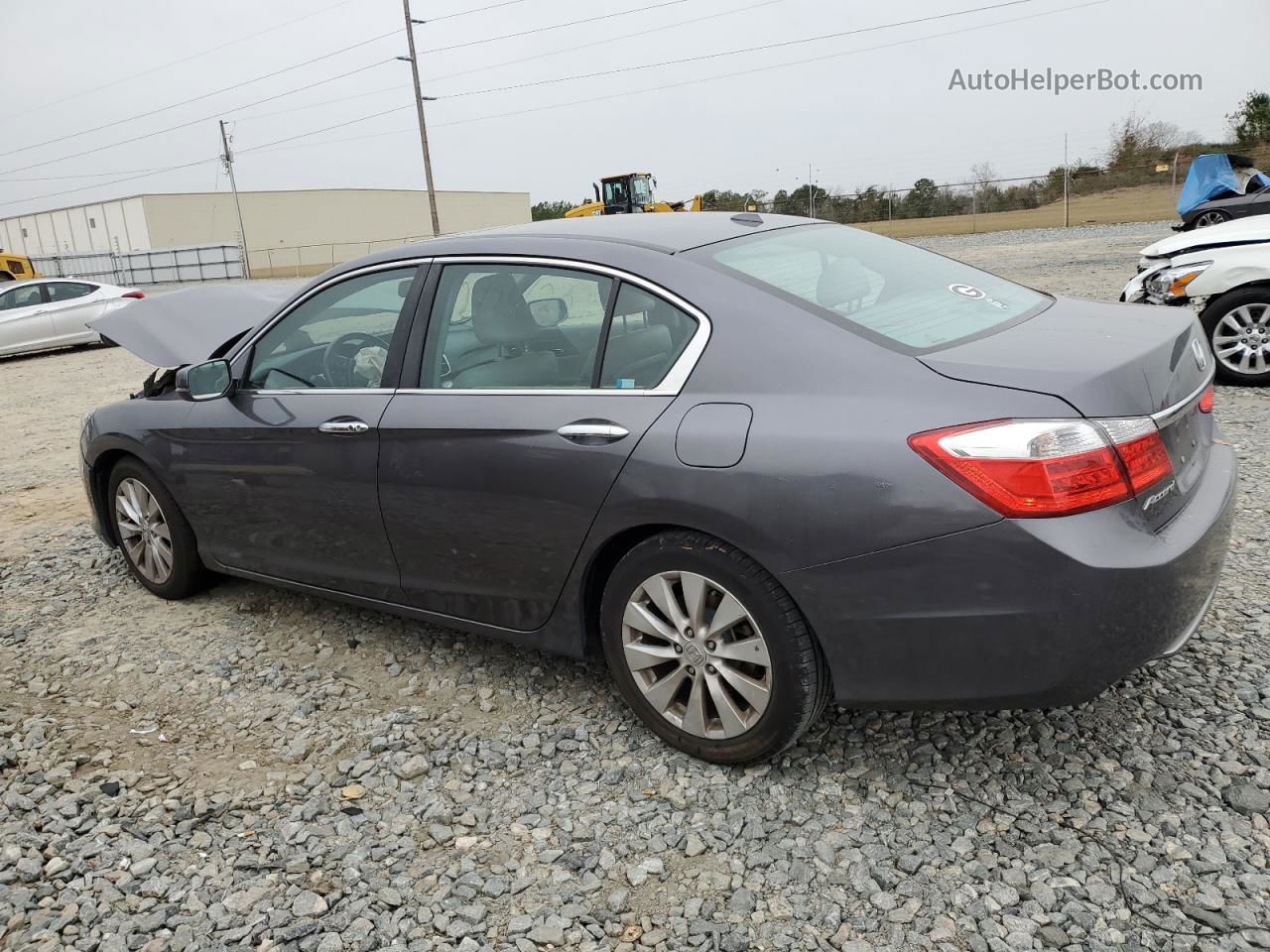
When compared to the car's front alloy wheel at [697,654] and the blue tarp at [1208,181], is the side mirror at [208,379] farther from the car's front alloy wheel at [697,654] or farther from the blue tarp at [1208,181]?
the blue tarp at [1208,181]

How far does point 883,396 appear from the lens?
258cm

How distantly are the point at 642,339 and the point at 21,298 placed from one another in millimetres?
17596

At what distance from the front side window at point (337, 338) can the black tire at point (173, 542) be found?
82cm

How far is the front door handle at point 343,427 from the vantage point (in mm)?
3588

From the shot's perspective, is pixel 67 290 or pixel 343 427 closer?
pixel 343 427

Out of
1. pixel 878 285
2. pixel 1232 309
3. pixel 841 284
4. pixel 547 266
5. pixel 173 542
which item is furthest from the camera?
pixel 1232 309

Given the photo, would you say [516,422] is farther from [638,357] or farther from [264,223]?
[264,223]

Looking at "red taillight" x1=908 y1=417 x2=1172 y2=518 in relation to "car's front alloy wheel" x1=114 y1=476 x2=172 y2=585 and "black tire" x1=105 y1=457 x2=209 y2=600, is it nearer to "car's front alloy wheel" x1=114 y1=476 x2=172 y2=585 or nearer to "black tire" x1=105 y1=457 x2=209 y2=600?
"black tire" x1=105 y1=457 x2=209 y2=600

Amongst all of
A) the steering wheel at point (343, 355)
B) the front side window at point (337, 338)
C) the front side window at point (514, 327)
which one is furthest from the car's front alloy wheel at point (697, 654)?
the steering wheel at point (343, 355)

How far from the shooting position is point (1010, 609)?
243 cm

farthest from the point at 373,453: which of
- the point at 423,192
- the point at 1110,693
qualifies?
the point at 423,192

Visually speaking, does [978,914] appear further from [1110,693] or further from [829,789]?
[1110,693]

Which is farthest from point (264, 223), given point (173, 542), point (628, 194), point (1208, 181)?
point (173, 542)

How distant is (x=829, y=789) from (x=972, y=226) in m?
36.2
